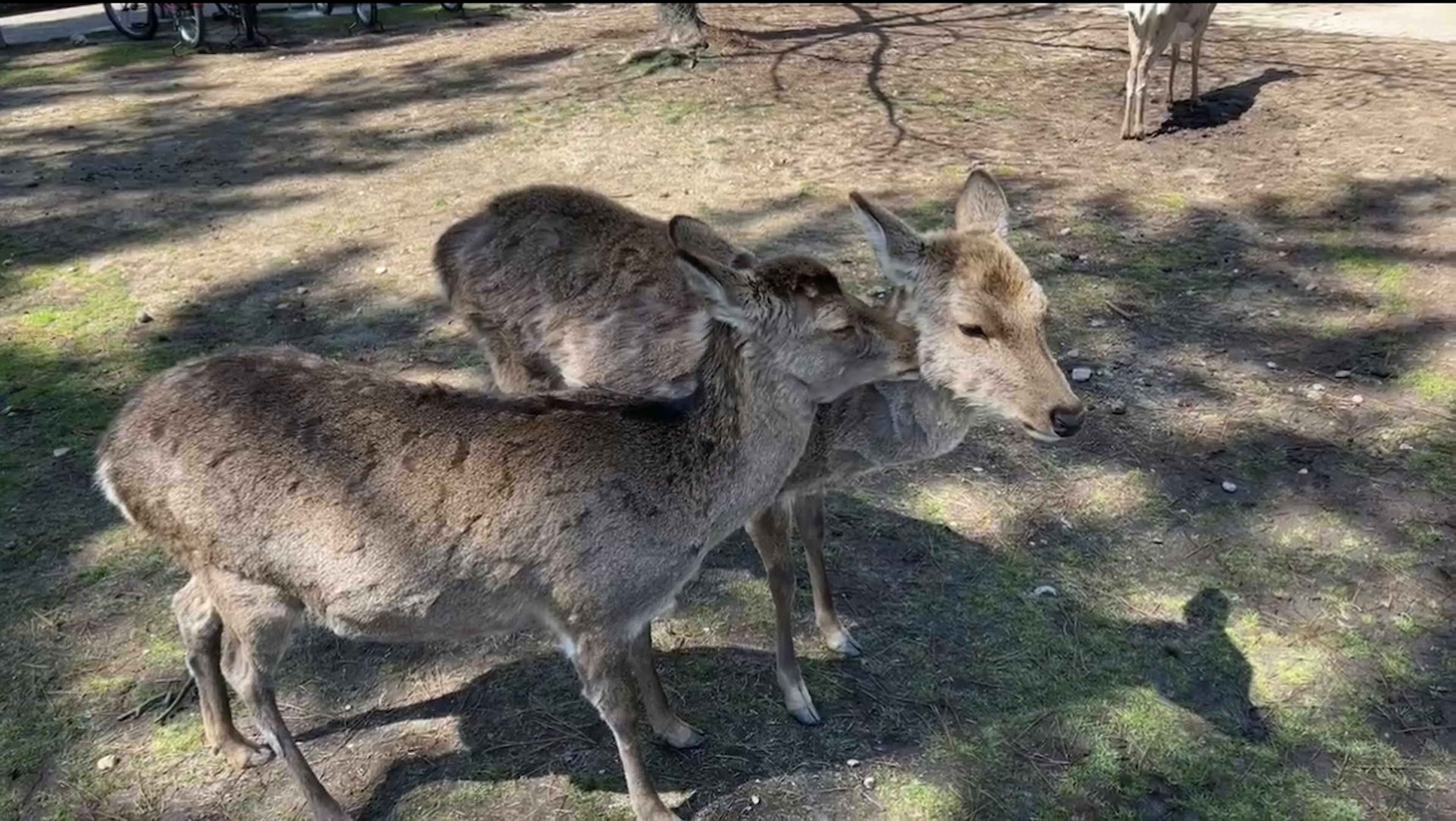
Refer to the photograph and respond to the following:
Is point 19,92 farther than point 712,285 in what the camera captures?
Yes

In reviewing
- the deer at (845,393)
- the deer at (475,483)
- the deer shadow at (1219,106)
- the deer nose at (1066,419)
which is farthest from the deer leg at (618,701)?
the deer shadow at (1219,106)

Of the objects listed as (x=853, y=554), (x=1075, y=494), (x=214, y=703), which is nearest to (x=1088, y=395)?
(x=1075, y=494)

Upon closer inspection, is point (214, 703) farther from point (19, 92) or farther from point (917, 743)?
point (19, 92)

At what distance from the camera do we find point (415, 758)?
3.63 meters

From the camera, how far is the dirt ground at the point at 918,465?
3604 millimetres

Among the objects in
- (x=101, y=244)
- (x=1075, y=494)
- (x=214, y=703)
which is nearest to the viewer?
(x=214, y=703)

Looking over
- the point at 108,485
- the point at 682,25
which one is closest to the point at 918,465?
the point at 108,485

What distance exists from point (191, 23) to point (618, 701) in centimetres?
1464

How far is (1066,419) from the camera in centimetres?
342

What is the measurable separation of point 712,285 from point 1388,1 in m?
14.3

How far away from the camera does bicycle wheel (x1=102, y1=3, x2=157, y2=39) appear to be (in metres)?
15.1

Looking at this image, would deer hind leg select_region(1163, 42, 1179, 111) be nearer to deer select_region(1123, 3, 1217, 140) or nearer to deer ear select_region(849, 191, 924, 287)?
deer select_region(1123, 3, 1217, 140)

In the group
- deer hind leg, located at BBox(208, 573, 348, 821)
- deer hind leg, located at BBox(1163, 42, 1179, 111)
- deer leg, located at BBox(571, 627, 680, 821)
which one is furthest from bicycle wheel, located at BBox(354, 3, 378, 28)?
deer leg, located at BBox(571, 627, 680, 821)

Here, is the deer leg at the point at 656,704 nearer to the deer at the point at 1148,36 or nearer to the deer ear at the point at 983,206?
the deer ear at the point at 983,206
